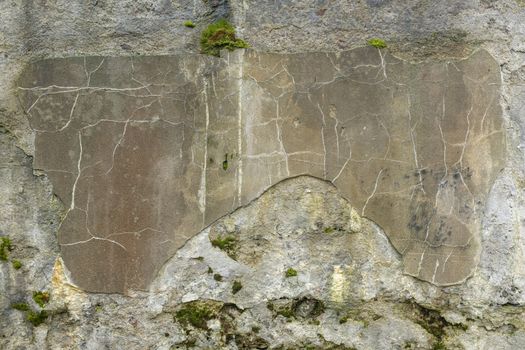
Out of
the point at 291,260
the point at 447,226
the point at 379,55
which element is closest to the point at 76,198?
the point at 291,260

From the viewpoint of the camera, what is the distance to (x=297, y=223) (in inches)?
81.0

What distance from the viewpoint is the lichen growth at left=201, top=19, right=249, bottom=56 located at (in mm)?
2068

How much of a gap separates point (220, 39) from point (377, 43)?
596 millimetres

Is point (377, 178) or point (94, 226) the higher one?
point (377, 178)

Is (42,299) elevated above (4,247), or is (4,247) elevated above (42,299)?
(4,247)

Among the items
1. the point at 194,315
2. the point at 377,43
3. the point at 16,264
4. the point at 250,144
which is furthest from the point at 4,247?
the point at 377,43

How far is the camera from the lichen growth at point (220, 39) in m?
2.07

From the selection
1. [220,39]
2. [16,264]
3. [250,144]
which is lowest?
[16,264]

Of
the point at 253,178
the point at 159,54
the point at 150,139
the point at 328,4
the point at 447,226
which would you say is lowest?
the point at 447,226

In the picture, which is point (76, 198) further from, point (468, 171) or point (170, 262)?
point (468, 171)

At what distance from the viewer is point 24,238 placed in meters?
2.08

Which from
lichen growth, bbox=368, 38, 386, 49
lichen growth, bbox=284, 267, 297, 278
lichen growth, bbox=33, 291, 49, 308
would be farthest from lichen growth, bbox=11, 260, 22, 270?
lichen growth, bbox=368, 38, 386, 49

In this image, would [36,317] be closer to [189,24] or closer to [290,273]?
[290,273]

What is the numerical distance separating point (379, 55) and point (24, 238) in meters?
1.52
